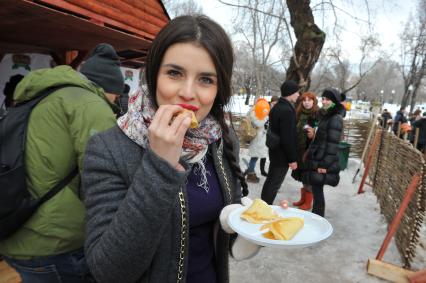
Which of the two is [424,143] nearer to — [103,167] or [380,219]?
[380,219]

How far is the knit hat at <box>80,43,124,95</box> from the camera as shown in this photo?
2568 mm

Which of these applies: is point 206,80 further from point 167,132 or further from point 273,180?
point 273,180

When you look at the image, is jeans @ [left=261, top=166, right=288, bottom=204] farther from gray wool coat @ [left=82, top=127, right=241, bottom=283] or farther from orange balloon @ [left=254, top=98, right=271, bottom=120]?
gray wool coat @ [left=82, top=127, right=241, bottom=283]

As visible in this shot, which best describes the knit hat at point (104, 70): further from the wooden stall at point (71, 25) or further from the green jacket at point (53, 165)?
the wooden stall at point (71, 25)

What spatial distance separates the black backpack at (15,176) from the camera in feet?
5.24

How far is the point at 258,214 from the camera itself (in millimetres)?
1591

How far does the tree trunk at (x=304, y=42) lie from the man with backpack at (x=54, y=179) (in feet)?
27.5

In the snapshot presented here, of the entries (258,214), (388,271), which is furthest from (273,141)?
(258,214)

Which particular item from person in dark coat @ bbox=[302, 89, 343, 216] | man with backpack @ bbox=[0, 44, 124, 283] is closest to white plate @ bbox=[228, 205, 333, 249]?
man with backpack @ bbox=[0, 44, 124, 283]

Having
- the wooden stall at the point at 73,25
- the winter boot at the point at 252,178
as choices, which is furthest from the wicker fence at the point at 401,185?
the wooden stall at the point at 73,25

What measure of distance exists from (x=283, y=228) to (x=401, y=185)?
439 centimetres

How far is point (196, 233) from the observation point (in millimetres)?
1460

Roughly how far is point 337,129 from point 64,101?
415 centimetres

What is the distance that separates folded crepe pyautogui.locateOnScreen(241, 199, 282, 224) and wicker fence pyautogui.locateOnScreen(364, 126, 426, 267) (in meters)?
3.20
